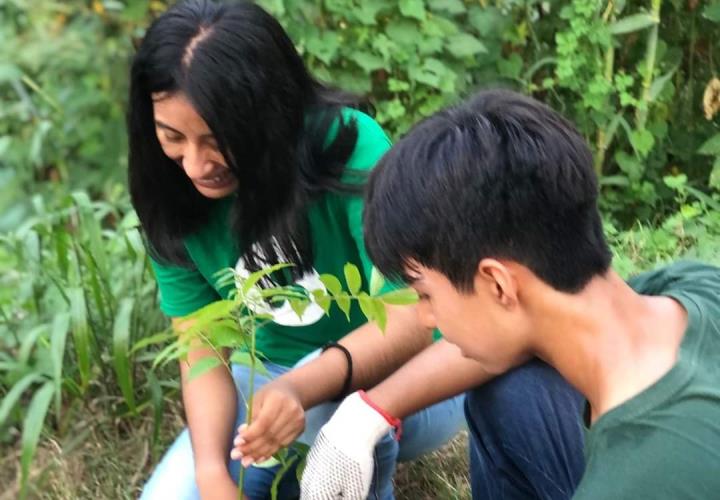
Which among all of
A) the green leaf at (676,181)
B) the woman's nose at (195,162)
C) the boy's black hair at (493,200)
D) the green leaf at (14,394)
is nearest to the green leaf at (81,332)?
the green leaf at (14,394)

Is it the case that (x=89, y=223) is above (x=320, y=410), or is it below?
below

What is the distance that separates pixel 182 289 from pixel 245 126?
17.4 inches

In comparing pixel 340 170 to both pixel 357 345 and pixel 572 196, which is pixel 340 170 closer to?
pixel 357 345

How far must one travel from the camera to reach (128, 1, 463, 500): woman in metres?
1.47

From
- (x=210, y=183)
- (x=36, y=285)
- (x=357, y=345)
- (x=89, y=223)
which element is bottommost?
(x=36, y=285)

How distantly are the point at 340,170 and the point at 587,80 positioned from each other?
3.91ft

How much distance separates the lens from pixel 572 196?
3.58 feet

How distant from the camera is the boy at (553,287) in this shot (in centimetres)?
98

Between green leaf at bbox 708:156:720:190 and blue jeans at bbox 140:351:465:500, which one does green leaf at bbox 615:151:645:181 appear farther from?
blue jeans at bbox 140:351:465:500

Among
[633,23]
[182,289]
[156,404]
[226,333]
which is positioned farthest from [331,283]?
[633,23]

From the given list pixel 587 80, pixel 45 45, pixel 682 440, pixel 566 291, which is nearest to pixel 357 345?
pixel 566 291

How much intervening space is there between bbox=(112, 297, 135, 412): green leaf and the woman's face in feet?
2.40

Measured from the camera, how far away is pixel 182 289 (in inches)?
71.5

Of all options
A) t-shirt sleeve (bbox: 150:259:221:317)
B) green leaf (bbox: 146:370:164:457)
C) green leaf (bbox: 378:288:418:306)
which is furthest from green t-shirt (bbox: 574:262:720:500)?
green leaf (bbox: 146:370:164:457)
